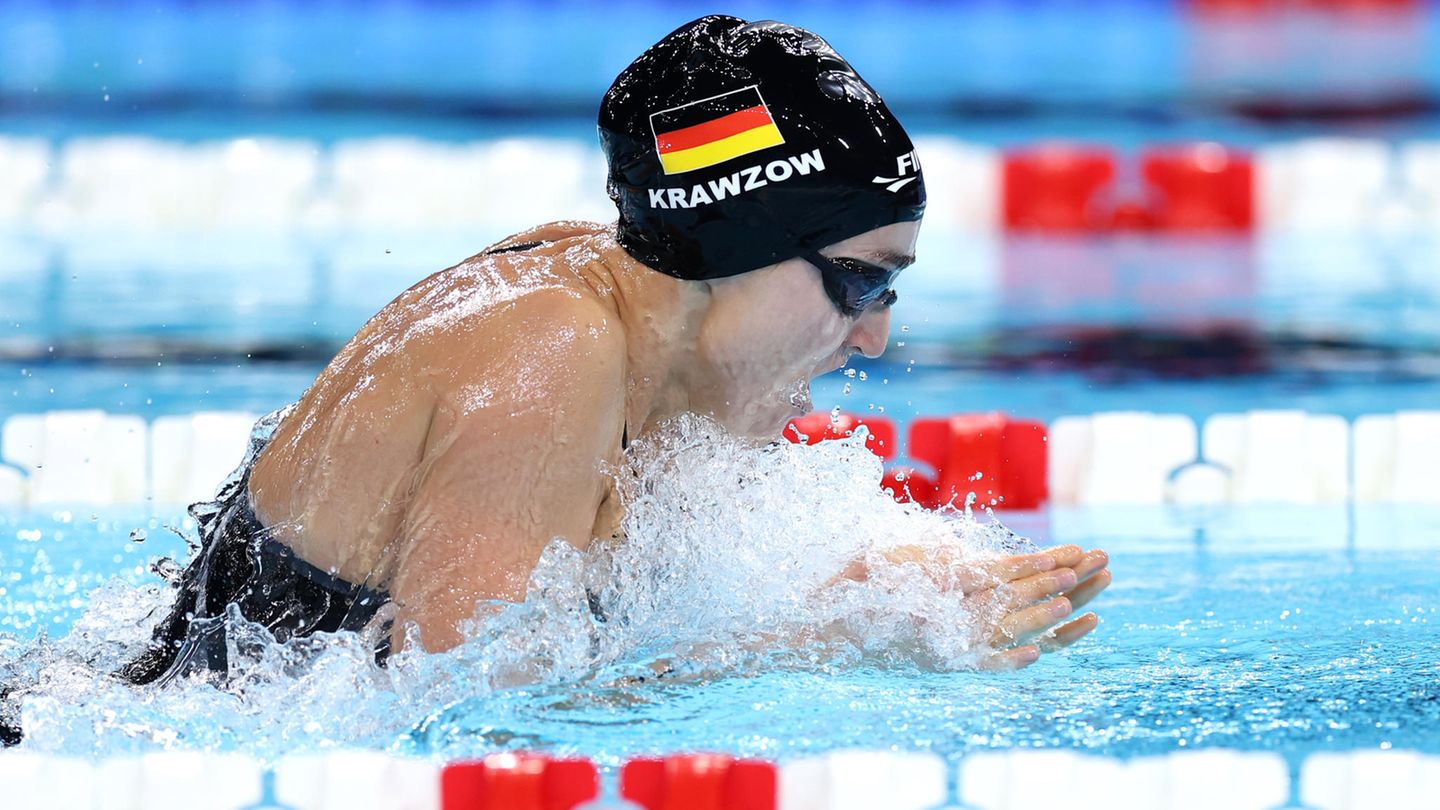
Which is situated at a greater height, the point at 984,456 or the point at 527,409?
the point at 984,456

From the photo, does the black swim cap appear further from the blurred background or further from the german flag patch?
the blurred background

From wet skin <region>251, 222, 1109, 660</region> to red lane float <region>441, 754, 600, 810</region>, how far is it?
0.50 ft

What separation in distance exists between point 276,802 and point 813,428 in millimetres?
2167

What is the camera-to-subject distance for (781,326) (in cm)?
216

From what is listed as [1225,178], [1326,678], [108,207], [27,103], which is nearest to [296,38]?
[27,103]

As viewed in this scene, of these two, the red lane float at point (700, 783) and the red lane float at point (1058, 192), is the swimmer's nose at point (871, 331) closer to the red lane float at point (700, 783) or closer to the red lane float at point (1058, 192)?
the red lane float at point (700, 783)

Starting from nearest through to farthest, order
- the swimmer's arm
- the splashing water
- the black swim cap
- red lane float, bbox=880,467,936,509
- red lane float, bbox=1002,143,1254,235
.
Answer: the swimmer's arm → the splashing water → the black swim cap → red lane float, bbox=880,467,936,509 → red lane float, bbox=1002,143,1254,235

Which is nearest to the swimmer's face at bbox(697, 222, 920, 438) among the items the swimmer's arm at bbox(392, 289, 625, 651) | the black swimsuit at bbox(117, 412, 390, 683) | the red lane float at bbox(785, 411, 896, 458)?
the swimmer's arm at bbox(392, 289, 625, 651)

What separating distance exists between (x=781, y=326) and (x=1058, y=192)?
585cm

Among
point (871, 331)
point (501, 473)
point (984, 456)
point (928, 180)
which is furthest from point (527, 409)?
point (928, 180)

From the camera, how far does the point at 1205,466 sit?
4203mm

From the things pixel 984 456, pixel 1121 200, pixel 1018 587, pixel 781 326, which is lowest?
pixel 1018 587

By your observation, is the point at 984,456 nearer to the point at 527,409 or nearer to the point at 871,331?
the point at 871,331

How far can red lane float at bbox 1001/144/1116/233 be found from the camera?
775 cm
